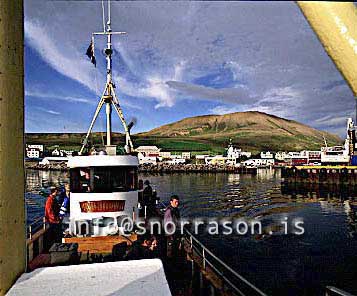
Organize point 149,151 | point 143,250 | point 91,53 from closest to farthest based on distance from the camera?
point 143,250 → point 91,53 → point 149,151

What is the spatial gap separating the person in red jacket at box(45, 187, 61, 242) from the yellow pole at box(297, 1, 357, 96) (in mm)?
10643

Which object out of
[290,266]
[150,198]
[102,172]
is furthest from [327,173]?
[102,172]

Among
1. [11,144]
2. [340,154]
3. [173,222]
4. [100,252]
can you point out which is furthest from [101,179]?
[340,154]

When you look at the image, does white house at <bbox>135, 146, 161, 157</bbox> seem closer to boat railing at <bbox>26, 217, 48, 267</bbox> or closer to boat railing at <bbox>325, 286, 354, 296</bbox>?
boat railing at <bbox>26, 217, 48, 267</bbox>

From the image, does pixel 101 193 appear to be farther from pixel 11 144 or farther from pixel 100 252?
pixel 11 144

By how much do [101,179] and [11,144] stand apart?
8296mm

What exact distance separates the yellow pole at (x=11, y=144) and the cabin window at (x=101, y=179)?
311 inches

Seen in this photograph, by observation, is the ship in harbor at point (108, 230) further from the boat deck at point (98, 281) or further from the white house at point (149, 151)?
the white house at point (149, 151)

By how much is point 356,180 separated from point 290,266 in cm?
5225

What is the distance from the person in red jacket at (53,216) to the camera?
11086 millimetres

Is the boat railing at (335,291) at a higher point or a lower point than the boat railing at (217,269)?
higher

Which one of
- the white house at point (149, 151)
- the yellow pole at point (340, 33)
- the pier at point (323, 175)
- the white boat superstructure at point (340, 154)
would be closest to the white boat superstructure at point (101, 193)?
the yellow pole at point (340, 33)

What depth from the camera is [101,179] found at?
11.4m

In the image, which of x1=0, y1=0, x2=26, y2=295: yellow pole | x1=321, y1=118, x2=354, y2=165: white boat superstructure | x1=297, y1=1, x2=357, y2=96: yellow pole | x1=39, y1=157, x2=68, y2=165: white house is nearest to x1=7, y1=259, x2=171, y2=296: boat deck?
x1=0, y1=0, x2=26, y2=295: yellow pole
